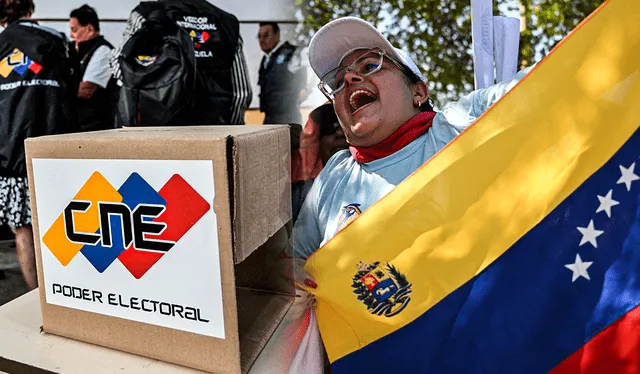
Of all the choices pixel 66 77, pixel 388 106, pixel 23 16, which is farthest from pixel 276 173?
pixel 23 16

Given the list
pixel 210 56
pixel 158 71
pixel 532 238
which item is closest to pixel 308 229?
pixel 532 238

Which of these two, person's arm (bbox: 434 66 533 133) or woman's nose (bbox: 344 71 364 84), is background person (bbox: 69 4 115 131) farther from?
person's arm (bbox: 434 66 533 133)

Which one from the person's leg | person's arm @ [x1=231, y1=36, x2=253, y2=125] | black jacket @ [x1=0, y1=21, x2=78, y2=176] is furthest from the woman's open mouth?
the person's leg

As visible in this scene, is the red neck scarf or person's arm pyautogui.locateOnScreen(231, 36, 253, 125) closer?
the red neck scarf

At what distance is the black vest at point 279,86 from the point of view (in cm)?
278

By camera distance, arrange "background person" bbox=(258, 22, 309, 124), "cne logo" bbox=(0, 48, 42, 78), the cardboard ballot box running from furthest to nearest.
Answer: "background person" bbox=(258, 22, 309, 124) → "cne logo" bbox=(0, 48, 42, 78) → the cardboard ballot box

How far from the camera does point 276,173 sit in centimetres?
102

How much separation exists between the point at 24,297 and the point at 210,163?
28.1 inches

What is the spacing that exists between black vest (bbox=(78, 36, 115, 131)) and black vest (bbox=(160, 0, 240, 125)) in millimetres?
853

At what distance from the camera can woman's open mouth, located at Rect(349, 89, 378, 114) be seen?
1.24 metres

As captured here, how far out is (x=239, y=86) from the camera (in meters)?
2.71

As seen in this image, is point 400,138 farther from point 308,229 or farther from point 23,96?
point 23,96

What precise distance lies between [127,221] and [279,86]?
7.54 ft

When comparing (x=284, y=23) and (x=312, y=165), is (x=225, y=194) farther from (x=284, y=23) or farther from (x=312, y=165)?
(x=284, y=23)
